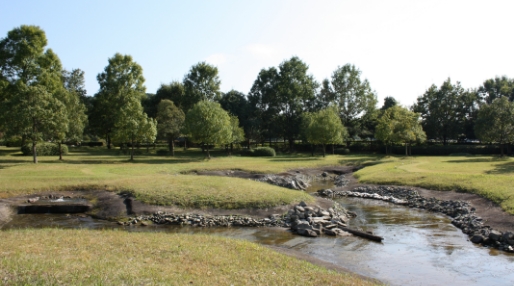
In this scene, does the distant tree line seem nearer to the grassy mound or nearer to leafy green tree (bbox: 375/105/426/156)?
leafy green tree (bbox: 375/105/426/156)

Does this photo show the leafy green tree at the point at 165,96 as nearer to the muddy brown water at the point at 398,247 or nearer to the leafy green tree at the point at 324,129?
the leafy green tree at the point at 324,129

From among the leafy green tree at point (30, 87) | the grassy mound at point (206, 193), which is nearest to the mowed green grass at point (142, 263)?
the grassy mound at point (206, 193)

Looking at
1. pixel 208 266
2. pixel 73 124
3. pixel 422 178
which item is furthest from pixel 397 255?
pixel 73 124

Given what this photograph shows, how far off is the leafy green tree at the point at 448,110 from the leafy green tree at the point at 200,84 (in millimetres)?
39969

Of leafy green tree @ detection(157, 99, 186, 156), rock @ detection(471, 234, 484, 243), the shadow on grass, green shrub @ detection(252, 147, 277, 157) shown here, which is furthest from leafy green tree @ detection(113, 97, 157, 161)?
rock @ detection(471, 234, 484, 243)

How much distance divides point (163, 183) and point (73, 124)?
34334 millimetres

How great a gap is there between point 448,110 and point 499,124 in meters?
18.7

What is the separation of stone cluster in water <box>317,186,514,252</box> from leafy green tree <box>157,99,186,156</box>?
34.3 m

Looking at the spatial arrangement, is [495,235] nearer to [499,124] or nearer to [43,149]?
[499,124]

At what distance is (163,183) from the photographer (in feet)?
90.2

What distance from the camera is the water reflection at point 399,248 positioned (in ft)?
45.3

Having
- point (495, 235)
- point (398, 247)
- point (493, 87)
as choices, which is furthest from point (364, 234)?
point (493, 87)

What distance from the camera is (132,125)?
49.4 meters

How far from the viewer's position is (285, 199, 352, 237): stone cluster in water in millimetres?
→ 19312
